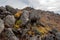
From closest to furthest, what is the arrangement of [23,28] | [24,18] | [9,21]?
[9,21] < [23,28] < [24,18]

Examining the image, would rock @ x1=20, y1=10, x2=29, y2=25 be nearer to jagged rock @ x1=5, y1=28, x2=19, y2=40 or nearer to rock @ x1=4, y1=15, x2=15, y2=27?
rock @ x1=4, y1=15, x2=15, y2=27

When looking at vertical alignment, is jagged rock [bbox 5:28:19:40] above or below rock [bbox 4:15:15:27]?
below

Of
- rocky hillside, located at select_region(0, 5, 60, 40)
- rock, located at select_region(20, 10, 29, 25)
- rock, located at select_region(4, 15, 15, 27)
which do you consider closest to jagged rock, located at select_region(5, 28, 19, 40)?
rocky hillside, located at select_region(0, 5, 60, 40)

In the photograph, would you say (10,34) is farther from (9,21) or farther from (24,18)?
(24,18)

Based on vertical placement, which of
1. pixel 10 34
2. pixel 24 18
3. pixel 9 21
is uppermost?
pixel 24 18

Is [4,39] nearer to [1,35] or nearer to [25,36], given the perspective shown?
[1,35]

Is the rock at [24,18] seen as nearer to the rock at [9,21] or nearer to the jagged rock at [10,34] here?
the rock at [9,21]

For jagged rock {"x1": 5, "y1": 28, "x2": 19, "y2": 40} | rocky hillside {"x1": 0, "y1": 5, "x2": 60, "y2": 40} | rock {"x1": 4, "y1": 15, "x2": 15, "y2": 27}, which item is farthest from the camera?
rock {"x1": 4, "y1": 15, "x2": 15, "y2": 27}

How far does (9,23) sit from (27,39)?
13.5 feet

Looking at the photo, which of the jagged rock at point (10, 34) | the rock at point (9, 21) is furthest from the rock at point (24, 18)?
the jagged rock at point (10, 34)

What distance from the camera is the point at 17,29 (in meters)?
26.5

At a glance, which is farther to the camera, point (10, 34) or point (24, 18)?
point (24, 18)

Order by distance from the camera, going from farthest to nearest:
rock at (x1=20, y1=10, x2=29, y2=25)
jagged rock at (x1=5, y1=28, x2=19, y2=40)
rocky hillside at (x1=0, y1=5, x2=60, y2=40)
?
rock at (x1=20, y1=10, x2=29, y2=25), rocky hillside at (x1=0, y1=5, x2=60, y2=40), jagged rock at (x1=5, y1=28, x2=19, y2=40)

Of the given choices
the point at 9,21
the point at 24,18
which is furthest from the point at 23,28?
the point at 9,21
